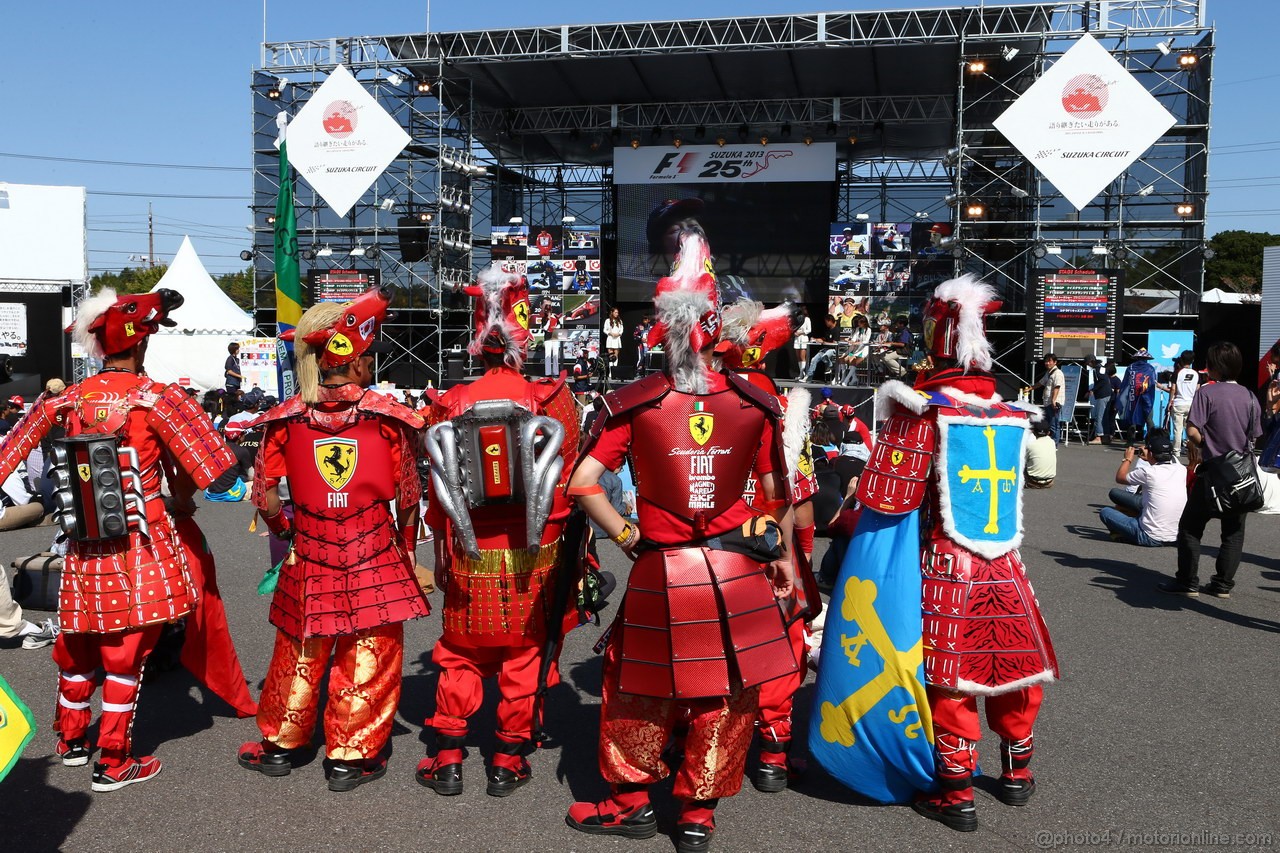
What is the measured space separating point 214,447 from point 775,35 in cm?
1657

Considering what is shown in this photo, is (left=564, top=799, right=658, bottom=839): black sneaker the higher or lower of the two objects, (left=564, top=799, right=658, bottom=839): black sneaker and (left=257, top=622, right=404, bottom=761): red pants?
the lower

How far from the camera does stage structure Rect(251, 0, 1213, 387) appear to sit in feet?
58.9

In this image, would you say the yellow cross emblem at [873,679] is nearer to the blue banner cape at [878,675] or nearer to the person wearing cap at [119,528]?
the blue banner cape at [878,675]

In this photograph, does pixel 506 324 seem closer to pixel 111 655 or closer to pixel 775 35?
pixel 111 655

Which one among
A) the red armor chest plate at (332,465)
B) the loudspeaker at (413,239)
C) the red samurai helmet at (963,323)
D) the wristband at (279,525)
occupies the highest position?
the loudspeaker at (413,239)

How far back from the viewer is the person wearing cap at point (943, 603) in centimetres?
354

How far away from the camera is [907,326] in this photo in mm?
18312

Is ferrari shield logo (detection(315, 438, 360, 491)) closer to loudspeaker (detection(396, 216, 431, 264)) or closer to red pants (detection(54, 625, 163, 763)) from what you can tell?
red pants (detection(54, 625, 163, 763))

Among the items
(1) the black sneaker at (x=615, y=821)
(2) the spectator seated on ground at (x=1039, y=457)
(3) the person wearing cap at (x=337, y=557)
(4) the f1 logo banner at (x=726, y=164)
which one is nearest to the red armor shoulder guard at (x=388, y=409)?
(3) the person wearing cap at (x=337, y=557)

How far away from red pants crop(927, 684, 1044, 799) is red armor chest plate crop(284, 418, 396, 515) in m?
2.24

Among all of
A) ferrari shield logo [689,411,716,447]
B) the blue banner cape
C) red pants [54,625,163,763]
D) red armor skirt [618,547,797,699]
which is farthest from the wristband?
the blue banner cape

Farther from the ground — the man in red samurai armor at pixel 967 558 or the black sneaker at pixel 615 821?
the man in red samurai armor at pixel 967 558

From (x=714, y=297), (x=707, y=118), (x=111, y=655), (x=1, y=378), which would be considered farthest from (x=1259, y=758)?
(x=707, y=118)

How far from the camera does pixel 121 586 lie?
3.84 m
